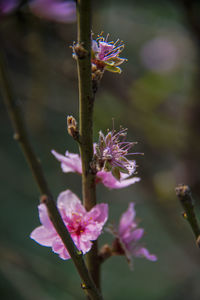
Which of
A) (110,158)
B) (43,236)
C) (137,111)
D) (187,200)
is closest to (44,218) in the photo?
(43,236)

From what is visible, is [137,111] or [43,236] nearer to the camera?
[43,236]

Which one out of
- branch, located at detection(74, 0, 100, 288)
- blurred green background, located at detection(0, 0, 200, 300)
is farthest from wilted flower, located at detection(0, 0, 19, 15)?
branch, located at detection(74, 0, 100, 288)

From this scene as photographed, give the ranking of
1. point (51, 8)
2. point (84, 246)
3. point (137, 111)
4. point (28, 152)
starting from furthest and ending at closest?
point (137, 111)
point (51, 8)
point (84, 246)
point (28, 152)

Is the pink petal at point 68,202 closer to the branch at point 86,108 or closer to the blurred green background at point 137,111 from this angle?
the branch at point 86,108

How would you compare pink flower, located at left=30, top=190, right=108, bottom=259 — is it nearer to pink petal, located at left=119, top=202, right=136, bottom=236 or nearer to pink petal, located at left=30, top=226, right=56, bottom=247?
pink petal, located at left=30, top=226, right=56, bottom=247

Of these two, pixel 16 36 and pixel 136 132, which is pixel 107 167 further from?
pixel 16 36

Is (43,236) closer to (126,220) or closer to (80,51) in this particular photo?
(126,220)

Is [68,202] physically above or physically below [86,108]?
below
